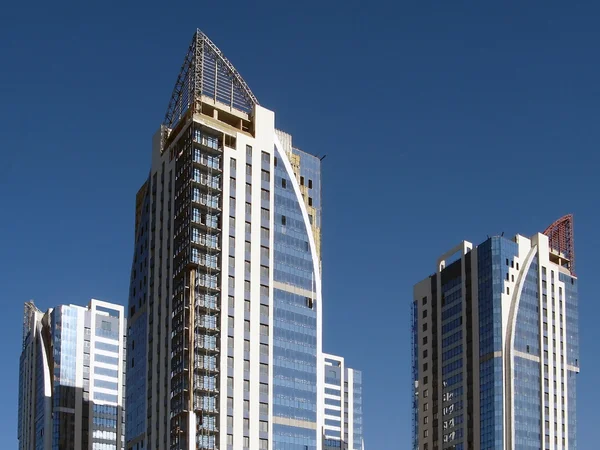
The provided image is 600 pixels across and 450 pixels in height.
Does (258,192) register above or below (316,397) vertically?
above

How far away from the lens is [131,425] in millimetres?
144125

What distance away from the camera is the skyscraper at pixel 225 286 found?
130m

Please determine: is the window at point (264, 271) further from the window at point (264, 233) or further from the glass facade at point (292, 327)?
the window at point (264, 233)

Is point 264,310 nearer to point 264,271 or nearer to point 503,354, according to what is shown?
point 264,271

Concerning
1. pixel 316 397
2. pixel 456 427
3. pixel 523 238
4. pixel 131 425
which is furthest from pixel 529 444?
pixel 131 425

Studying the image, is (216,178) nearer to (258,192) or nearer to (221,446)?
(258,192)

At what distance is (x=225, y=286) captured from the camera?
132250 millimetres

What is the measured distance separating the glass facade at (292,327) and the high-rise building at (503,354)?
185 ft

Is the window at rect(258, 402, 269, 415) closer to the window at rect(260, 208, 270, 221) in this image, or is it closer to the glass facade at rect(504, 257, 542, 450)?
the window at rect(260, 208, 270, 221)

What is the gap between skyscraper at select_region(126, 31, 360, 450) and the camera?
129500mm

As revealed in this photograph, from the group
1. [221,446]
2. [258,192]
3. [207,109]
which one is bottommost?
[221,446]

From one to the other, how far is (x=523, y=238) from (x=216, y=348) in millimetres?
82604

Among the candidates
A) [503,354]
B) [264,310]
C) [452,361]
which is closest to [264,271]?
[264,310]

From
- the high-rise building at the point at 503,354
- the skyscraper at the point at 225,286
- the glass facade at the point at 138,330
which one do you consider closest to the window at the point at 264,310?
the skyscraper at the point at 225,286
